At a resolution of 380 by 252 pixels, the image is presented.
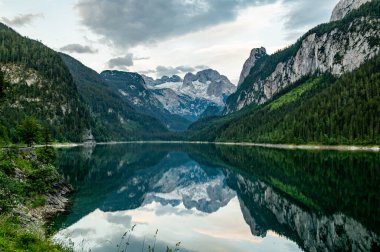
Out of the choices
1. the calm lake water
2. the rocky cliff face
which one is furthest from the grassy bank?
the rocky cliff face

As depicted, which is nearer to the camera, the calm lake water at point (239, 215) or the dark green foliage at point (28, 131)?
the calm lake water at point (239, 215)

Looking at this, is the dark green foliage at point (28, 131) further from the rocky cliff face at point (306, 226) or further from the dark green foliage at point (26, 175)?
the rocky cliff face at point (306, 226)

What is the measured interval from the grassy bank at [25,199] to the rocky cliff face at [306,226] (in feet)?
78.5

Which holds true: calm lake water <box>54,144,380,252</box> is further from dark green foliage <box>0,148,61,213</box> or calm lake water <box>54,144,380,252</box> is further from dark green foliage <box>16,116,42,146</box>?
dark green foliage <box>16,116,42,146</box>

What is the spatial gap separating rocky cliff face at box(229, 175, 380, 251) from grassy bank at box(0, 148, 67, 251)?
2394 cm

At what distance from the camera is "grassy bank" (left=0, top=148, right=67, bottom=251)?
23.4m

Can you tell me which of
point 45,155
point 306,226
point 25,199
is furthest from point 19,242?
point 45,155

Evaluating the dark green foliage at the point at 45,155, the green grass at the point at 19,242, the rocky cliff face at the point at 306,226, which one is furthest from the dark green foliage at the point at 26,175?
the rocky cliff face at the point at 306,226

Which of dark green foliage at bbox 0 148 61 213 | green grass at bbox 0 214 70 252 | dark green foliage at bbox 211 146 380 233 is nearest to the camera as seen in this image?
green grass at bbox 0 214 70 252

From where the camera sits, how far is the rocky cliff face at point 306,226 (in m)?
34.5

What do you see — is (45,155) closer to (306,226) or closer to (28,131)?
(28,131)

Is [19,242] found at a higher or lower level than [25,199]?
higher

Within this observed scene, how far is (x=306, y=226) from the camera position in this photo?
4297cm

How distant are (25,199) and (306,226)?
3310 centimetres
